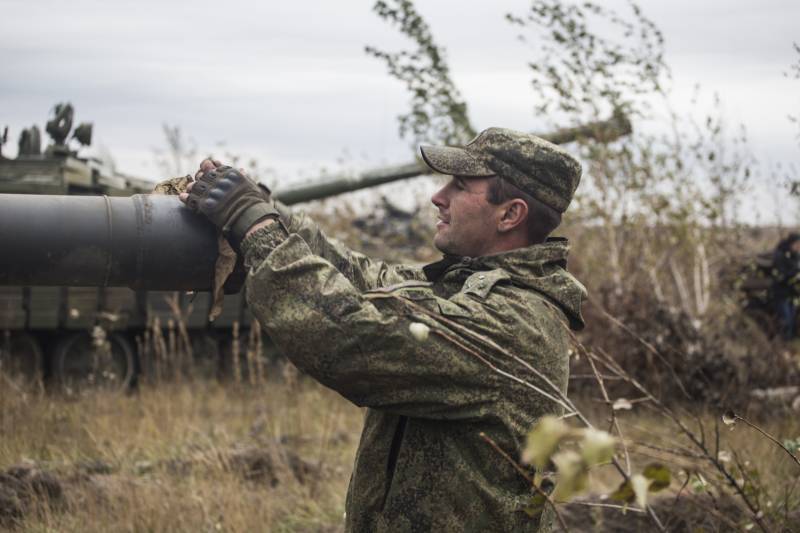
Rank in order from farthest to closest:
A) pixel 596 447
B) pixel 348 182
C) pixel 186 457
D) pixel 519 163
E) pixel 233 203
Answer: pixel 348 182 → pixel 186 457 → pixel 519 163 → pixel 233 203 → pixel 596 447

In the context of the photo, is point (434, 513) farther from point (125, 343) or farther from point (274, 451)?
point (125, 343)

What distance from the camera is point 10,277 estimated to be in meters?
Answer: 2.26

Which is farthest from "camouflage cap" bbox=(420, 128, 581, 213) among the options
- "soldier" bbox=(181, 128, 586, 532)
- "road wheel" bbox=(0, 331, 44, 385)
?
"road wheel" bbox=(0, 331, 44, 385)

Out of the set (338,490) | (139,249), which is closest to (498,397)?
(139,249)

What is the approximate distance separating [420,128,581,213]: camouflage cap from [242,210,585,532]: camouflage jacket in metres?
0.14

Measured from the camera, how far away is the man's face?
2.60 m

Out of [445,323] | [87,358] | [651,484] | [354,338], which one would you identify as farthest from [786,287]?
[651,484]

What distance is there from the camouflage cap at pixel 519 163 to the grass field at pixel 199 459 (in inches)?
55.2

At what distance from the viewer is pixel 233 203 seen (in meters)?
2.30

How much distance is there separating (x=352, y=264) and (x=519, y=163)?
1.80ft

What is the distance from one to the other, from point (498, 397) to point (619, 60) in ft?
21.5

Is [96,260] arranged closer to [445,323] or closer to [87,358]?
[445,323]

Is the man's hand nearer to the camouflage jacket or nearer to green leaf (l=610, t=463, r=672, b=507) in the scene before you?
the camouflage jacket

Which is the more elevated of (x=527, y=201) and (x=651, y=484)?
(x=527, y=201)
